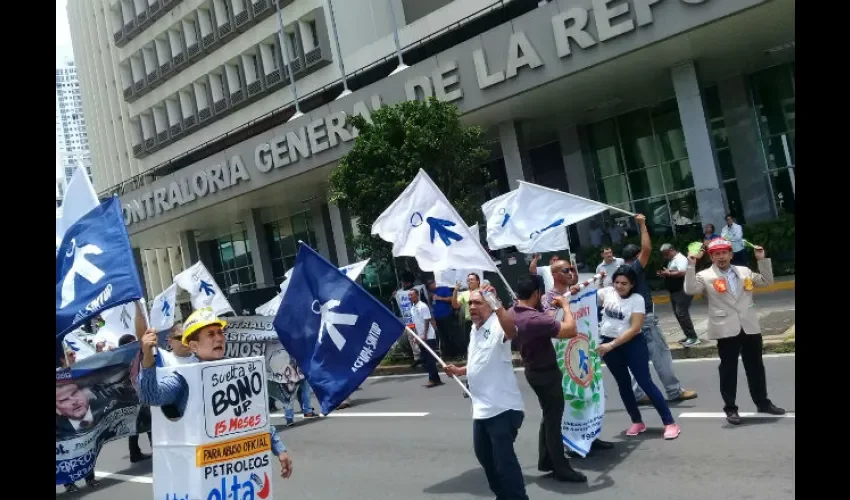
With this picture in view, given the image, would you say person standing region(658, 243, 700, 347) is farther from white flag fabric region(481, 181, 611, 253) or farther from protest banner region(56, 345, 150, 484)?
protest banner region(56, 345, 150, 484)

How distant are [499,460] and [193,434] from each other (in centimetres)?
230

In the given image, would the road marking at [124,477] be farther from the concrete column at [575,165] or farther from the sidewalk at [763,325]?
the concrete column at [575,165]

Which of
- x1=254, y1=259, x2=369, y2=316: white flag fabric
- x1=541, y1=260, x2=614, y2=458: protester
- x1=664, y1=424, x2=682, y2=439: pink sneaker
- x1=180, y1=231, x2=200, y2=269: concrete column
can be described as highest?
x1=180, y1=231, x2=200, y2=269: concrete column

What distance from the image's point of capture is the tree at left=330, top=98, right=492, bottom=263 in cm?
1780

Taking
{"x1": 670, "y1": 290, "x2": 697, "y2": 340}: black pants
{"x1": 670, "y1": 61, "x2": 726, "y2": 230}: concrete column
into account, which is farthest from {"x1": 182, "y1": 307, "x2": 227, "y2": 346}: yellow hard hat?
{"x1": 670, "y1": 61, "x2": 726, "y2": 230}: concrete column

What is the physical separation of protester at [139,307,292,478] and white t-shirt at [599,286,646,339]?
405 centimetres

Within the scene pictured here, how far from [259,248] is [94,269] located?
94.8 ft

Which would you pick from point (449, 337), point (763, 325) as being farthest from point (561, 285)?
point (449, 337)

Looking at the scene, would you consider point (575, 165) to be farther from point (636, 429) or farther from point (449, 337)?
point (636, 429)

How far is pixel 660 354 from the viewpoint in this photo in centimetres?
931

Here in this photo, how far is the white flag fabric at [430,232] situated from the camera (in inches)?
323

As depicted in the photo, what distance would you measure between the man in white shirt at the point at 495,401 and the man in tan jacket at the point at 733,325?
8.59 ft

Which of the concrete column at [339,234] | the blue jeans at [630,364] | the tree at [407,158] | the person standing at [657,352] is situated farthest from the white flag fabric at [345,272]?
the concrete column at [339,234]
